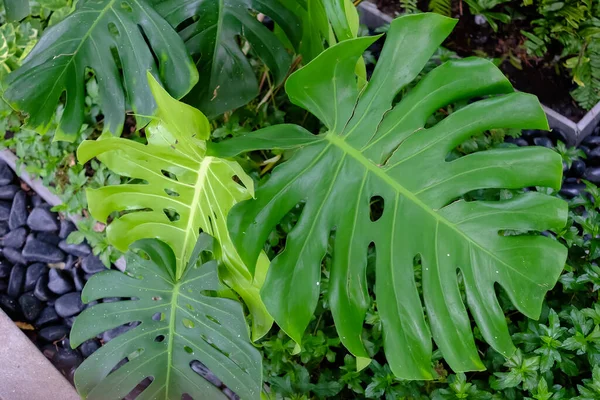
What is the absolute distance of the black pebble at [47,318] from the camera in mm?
1849

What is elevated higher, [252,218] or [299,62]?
[299,62]

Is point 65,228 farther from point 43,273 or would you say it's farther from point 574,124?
point 574,124

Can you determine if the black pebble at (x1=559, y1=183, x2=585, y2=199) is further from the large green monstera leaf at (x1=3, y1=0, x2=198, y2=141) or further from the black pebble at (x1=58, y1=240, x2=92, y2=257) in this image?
the black pebble at (x1=58, y1=240, x2=92, y2=257)

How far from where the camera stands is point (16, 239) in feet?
6.40

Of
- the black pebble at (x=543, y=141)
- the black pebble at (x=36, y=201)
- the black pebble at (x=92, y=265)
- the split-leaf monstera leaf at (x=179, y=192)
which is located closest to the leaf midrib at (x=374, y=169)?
the split-leaf monstera leaf at (x=179, y=192)

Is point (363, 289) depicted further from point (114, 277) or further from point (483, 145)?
point (483, 145)

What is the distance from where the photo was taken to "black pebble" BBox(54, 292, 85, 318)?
1844 millimetres

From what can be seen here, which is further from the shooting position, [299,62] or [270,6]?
[299,62]

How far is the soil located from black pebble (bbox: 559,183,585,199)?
0.34m

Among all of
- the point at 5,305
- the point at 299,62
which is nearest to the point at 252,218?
the point at 299,62

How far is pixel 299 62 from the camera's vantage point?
4.92 ft

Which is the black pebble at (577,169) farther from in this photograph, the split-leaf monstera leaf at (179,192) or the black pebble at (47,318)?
the black pebble at (47,318)

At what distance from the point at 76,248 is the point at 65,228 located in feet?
0.37

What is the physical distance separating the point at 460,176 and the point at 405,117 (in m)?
0.17
